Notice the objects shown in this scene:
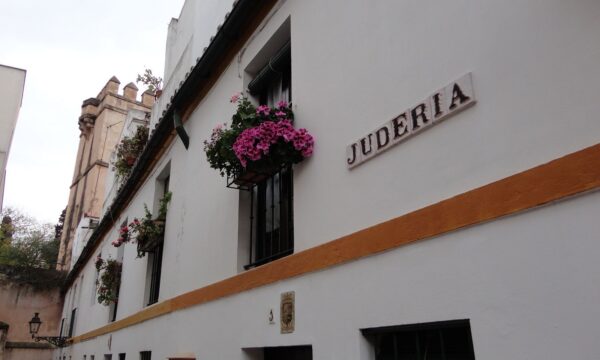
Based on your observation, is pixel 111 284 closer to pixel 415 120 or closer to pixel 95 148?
pixel 415 120

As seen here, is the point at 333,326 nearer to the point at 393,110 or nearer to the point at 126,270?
the point at 393,110

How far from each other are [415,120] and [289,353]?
8.51 feet

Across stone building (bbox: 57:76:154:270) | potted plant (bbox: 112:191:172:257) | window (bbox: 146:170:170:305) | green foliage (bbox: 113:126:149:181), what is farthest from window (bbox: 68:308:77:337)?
potted plant (bbox: 112:191:172:257)

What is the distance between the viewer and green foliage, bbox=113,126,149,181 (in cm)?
1105

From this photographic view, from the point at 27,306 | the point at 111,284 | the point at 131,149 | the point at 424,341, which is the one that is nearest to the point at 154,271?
the point at 111,284

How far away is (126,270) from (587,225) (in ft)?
33.1

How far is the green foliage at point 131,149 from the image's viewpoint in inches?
435

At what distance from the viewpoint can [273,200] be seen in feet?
16.9

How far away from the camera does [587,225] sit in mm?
2096

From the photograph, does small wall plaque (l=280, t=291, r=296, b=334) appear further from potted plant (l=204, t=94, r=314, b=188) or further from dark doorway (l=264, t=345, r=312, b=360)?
potted plant (l=204, t=94, r=314, b=188)

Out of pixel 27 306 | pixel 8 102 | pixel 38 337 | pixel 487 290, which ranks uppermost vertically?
pixel 8 102

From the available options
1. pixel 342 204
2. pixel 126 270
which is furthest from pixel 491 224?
pixel 126 270

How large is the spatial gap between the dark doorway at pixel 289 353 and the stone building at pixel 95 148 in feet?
83.2

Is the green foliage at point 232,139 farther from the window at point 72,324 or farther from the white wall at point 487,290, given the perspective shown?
the window at point 72,324
